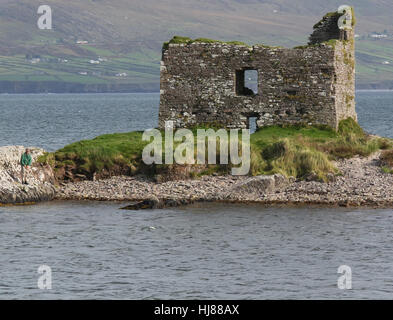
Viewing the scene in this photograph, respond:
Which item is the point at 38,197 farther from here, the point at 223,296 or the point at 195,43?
the point at 223,296

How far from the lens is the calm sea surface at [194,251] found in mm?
24094

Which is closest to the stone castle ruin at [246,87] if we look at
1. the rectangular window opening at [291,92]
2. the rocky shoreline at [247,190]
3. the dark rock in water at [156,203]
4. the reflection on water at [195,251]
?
the rectangular window opening at [291,92]

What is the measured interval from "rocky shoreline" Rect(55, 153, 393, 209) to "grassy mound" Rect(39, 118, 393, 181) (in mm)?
745

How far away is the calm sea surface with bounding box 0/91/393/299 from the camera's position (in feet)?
79.0

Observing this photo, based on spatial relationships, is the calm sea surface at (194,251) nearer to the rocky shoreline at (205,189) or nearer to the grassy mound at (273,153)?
the rocky shoreline at (205,189)

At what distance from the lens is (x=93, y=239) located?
30.8 metres

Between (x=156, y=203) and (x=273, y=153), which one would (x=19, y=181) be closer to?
(x=156, y=203)

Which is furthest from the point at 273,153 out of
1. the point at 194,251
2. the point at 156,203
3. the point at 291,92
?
the point at 194,251

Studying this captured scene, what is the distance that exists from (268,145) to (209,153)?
2.92m

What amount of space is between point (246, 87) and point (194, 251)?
1696 cm

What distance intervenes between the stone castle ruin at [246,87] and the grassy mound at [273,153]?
104cm

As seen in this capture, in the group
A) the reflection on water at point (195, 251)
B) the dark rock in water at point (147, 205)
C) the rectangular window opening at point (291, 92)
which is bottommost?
the reflection on water at point (195, 251)

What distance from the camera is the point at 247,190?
1449 inches
